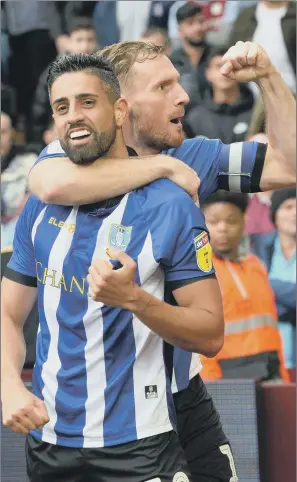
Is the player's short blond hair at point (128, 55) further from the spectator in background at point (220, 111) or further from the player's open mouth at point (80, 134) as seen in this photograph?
the spectator in background at point (220, 111)

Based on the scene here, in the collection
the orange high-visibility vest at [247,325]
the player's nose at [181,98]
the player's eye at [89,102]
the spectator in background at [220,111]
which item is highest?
the player's eye at [89,102]

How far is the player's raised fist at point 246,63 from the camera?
10.9ft

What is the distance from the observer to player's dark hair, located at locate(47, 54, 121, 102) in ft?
11.0

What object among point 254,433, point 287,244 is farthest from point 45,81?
point 254,433

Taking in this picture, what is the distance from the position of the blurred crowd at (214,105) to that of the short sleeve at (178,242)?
8.54 ft

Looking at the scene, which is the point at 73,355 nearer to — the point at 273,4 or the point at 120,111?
the point at 120,111

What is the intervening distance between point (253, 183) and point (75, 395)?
3.70 ft

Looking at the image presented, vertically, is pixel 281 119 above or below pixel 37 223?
above

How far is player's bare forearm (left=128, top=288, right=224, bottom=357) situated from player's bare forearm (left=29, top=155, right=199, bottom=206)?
471 millimetres

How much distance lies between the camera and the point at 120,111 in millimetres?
3395

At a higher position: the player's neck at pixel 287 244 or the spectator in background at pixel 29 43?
the spectator in background at pixel 29 43

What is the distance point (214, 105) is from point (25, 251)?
3.98m

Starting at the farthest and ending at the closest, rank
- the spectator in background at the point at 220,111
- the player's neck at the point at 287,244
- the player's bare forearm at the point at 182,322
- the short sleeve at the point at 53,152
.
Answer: the spectator in background at the point at 220,111 < the player's neck at the point at 287,244 < the short sleeve at the point at 53,152 < the player's bare forearm at the point at 182,322

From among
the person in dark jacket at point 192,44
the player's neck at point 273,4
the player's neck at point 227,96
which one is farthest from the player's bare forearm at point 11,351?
the player's neck at point 273,4
